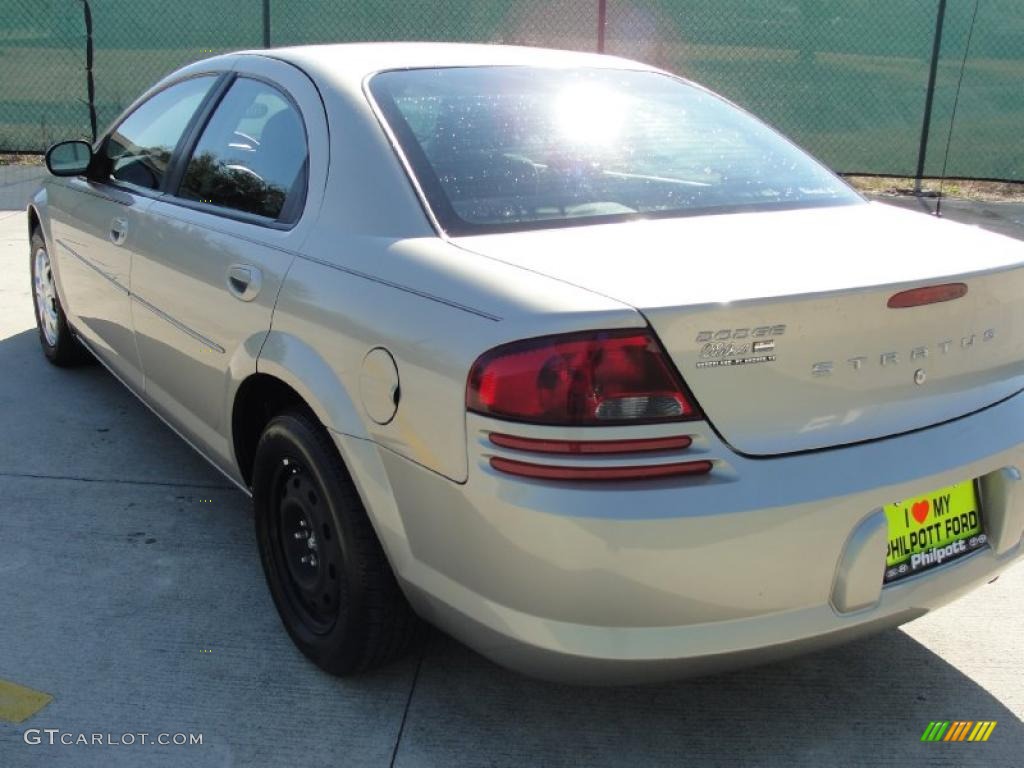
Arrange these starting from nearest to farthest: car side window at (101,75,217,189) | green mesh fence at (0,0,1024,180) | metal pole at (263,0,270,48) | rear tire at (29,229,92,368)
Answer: car side window at (101,75,217,189) → rear tire at (29,229,92,368) → green mesh fence at (0,0,1024,180) → metal pole at (263,0,270,48)

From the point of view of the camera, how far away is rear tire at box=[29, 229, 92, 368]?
5.16 m

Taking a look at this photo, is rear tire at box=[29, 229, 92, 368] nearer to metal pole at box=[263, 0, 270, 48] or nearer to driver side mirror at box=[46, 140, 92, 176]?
driver side mirror at box=[46, 140, 92, 176]

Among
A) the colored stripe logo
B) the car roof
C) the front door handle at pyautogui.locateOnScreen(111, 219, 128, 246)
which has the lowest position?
the colored stripe logo

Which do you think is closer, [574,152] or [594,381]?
[594,381]

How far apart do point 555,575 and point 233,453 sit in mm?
1509

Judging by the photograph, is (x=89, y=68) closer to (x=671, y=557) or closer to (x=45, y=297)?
(x=45, y=297)

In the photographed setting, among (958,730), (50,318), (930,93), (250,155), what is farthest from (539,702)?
(930,93)

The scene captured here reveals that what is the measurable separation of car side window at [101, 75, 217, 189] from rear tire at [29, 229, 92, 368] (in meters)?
1.03

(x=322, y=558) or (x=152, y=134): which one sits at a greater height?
(x=152, y=134)

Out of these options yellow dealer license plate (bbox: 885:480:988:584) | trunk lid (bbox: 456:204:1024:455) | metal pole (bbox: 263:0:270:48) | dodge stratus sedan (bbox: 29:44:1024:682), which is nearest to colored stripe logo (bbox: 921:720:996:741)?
dodge stratus sedan (bbox: 29:44:1024:682)

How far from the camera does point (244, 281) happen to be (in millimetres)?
2975

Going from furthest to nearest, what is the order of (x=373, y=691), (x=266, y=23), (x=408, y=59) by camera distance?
(x=266, y=23) < (x=408, y=59) < (x=373, y=691)

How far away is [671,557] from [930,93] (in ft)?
33.0

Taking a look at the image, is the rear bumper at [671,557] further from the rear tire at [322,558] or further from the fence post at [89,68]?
the fence post at [89,68]
